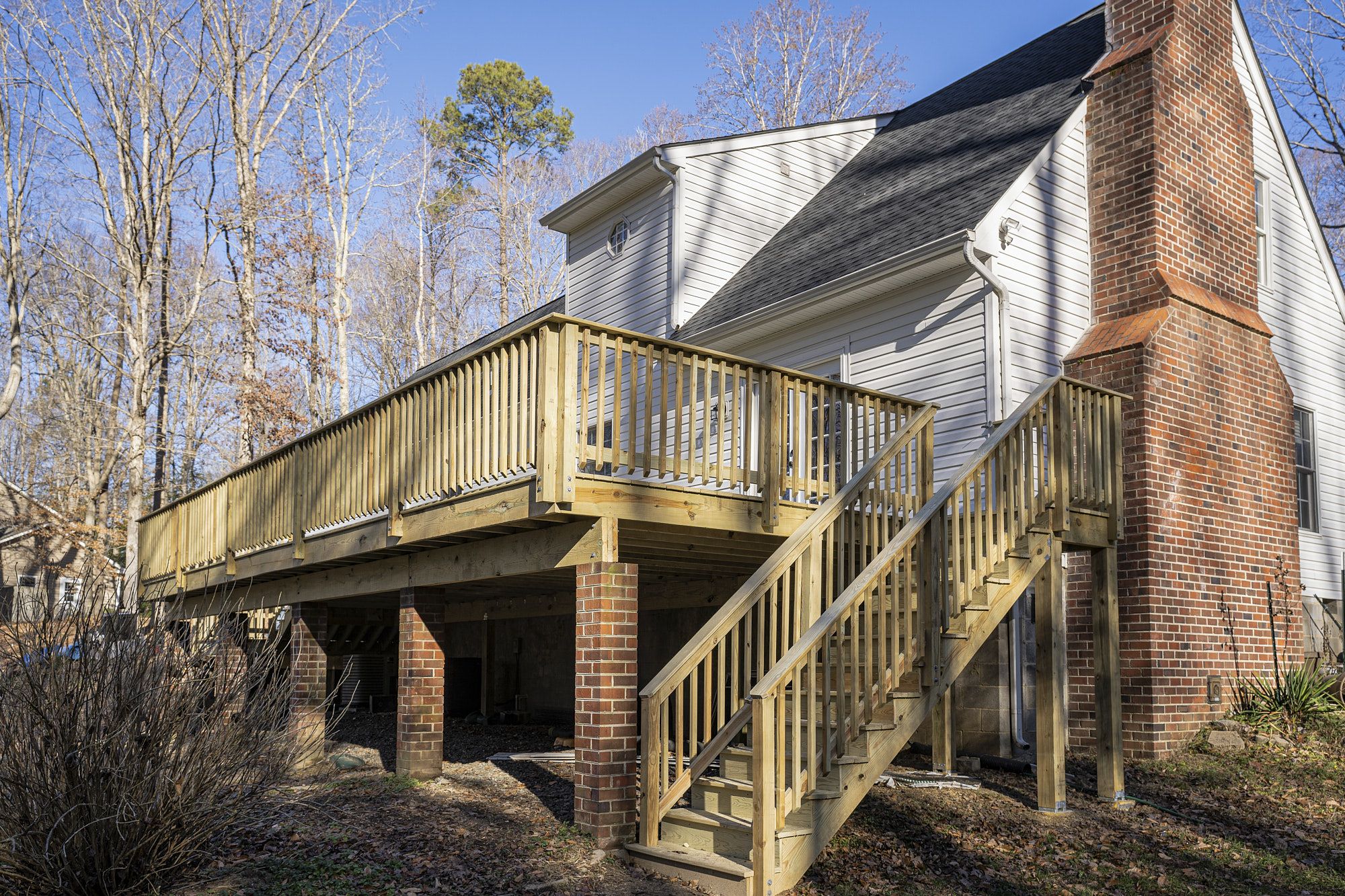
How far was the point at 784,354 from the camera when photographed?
13430 mm

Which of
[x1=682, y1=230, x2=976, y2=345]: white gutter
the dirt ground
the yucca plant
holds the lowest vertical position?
the dirt ground

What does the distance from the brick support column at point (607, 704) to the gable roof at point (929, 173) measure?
5.55m

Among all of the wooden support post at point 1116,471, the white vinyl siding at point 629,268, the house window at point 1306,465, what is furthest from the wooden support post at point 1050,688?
the white vinyl siding at point 629,268

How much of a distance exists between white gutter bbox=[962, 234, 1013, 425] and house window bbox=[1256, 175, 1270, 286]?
4958mm

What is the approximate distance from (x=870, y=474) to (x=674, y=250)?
8.04 m

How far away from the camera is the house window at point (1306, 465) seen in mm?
13531

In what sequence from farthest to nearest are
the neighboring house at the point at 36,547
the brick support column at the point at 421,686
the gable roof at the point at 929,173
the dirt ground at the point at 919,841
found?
the neighboring house at the point at 36,547, the gable roof at the point at 929,173, the brick support column at the point at 421,686, the dirt ground at the point at 919,841

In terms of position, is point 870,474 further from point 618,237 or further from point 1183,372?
point 618,237

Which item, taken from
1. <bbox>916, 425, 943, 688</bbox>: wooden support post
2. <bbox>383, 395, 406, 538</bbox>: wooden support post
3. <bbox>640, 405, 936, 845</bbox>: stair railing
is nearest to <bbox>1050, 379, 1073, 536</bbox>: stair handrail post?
<bbox>640, 405, 936, 845</bbox>: stair railing

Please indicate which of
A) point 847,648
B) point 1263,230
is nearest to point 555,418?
point 847,648

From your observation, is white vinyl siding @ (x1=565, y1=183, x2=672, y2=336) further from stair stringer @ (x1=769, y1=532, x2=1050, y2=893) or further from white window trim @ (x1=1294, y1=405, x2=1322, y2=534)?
white window trim @ (x1=1294, y1=405, x2=1322, y2=534)

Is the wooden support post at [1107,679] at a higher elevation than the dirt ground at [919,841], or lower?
higher

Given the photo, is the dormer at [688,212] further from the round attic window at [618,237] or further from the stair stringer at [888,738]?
the stair stringer at [888,738]

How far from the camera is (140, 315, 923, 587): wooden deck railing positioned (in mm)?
7363
